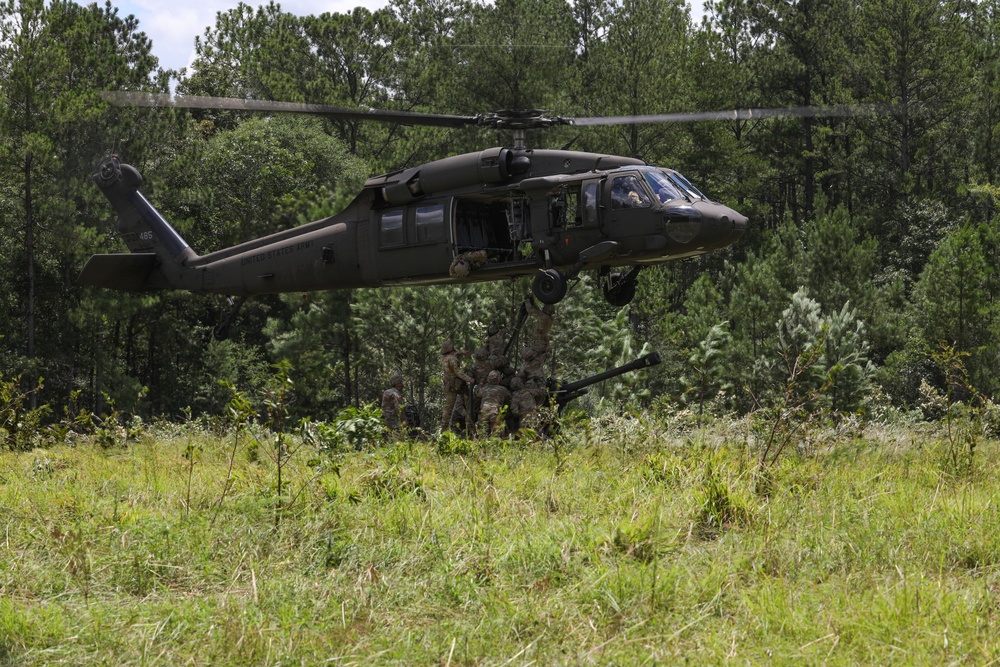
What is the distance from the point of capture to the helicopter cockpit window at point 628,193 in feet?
37.2

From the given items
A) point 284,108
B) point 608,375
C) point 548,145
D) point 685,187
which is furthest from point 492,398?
point 548,145

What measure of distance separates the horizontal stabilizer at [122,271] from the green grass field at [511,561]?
30.3 feet

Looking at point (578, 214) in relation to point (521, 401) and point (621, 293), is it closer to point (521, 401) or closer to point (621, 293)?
point (621, 293)

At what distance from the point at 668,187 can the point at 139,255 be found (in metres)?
9.16

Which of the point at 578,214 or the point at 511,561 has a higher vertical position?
the point at 578,214

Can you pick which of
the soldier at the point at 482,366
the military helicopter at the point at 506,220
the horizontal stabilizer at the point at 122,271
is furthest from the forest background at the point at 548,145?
the soldier at the point at 482,366

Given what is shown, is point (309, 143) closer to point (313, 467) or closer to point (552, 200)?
point (552, 200)

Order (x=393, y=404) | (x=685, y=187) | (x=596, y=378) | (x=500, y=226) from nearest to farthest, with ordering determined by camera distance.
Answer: (x=596, y=378)
(x=685, y=187)
(x=393, y=404)
(x=500, y=226)

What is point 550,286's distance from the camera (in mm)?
11570

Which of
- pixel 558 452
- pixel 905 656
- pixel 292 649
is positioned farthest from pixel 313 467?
pixel 905 656

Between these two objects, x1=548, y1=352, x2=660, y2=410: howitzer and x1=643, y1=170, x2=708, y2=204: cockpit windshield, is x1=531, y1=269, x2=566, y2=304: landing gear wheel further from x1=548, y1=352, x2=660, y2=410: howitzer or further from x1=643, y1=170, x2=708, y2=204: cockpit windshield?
x1=643, y1=170, x2=708, y2=204: cockpit windshield

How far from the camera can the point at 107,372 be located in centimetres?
2708

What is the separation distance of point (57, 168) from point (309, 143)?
37.8 ft

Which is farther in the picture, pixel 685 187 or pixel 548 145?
→ pixel 548 145
